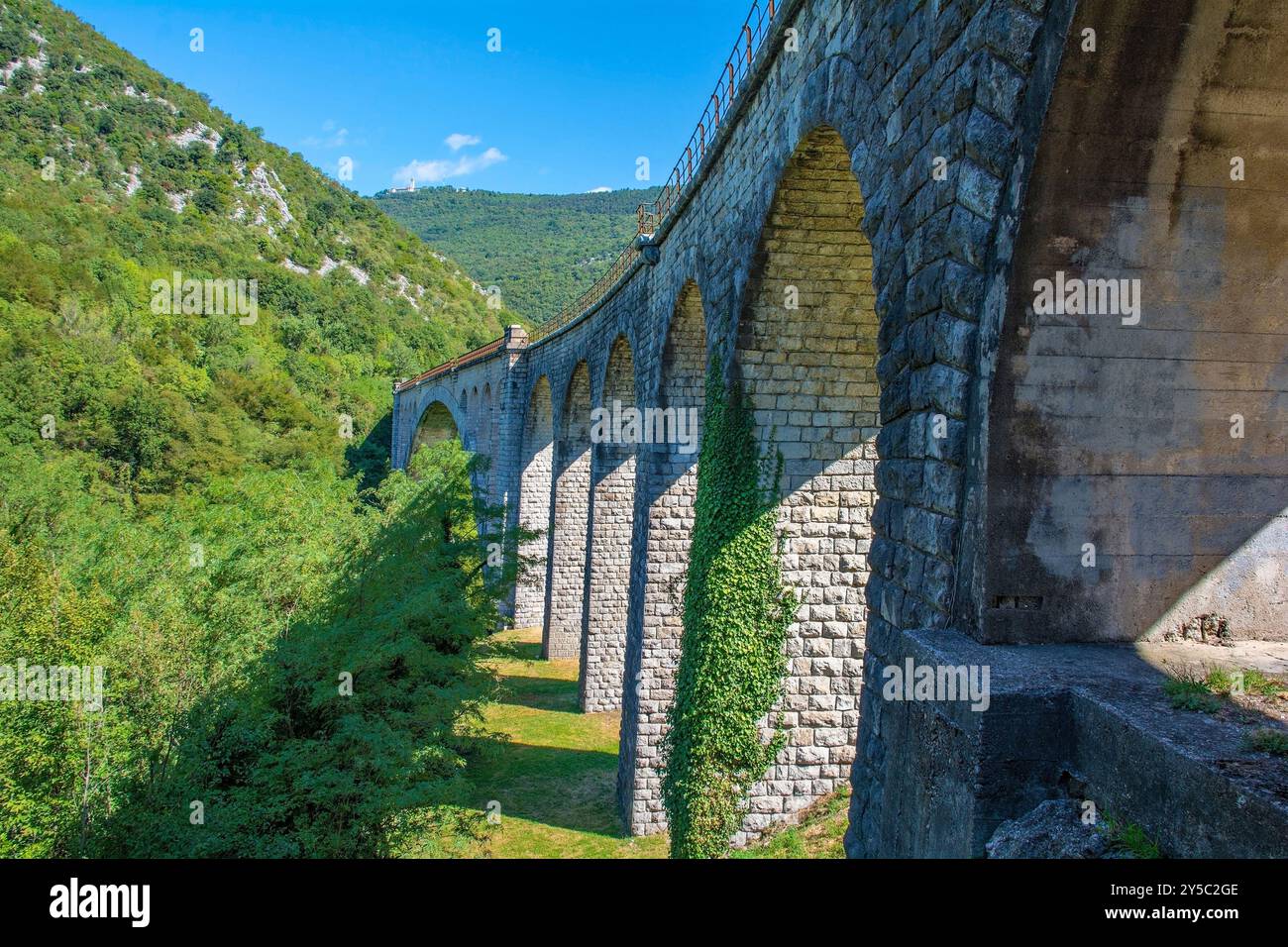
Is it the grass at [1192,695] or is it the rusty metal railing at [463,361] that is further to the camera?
the rusty metal railing at [463,361]

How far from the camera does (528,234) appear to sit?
122 meters

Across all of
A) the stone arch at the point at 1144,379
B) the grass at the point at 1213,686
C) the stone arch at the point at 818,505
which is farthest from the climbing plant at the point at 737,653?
the grass at the point at 1213,686

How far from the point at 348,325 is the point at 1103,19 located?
65.9 metres

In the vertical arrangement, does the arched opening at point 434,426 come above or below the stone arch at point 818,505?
above

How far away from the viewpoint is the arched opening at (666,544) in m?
11.8

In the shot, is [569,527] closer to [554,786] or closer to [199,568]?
[554,786]

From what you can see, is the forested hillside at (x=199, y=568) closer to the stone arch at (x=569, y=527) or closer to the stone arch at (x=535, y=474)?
the stone arch at (x=569, y=527)

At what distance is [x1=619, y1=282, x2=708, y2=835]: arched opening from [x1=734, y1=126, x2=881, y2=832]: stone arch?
3079 mm

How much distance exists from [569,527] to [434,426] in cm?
2564

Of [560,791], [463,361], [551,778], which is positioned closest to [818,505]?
[560,791]

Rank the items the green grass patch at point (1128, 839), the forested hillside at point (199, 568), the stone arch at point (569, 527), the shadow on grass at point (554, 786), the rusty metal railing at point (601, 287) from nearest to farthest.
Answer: the green grass patch at point (1128, 839), the forested hillside at point (199, 568), the shadow on grass at point (554, 786), the rusty metal railing at point (601, 287), the stone arch at point (569, 527)

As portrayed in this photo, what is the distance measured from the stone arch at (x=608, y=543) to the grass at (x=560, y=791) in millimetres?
1071

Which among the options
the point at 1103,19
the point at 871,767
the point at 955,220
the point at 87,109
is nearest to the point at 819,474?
the point at 871,767
